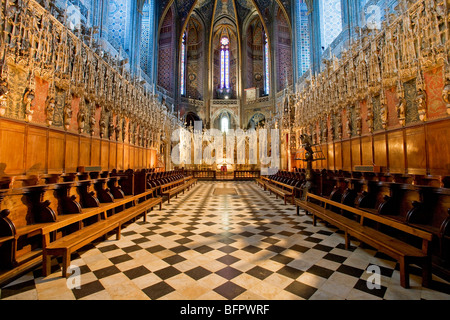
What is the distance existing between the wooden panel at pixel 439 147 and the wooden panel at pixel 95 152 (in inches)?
525

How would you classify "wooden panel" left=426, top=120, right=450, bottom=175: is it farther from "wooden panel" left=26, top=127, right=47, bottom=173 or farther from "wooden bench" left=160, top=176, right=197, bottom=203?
"wooden panel" left=26, top=127, right=47, bottom=173

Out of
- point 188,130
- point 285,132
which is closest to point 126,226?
point 285,132

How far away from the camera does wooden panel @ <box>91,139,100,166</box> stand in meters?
9.44

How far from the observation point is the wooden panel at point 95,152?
31.0ft

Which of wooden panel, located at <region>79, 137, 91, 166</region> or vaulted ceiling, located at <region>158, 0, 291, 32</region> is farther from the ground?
vaulted ceiling, located at <region>158, 0, 291, 32</region>

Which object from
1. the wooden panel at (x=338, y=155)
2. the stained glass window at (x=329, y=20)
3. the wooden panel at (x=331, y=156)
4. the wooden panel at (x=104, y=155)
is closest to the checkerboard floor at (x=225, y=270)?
the wooden panel at (x=104, y=155)

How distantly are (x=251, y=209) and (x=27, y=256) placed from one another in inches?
207

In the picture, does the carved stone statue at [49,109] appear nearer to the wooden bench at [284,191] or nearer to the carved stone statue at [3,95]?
the carved stone statue at [3,95]

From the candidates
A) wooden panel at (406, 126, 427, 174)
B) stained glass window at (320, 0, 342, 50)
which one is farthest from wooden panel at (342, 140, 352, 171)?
stained glass window at (320, 0, 342, 50)

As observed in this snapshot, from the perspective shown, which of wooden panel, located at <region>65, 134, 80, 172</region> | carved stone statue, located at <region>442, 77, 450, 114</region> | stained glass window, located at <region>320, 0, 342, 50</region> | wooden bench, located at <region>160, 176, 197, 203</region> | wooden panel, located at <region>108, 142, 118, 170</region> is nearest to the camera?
carved stone statue, located at <region>442, 77, 450, 114</region>

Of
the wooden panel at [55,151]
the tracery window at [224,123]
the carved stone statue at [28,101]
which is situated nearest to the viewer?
the carved stone statue at [28,101]

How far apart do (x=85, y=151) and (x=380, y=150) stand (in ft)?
42.7

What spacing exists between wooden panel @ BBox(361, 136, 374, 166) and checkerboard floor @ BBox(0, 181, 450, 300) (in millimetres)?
6447
